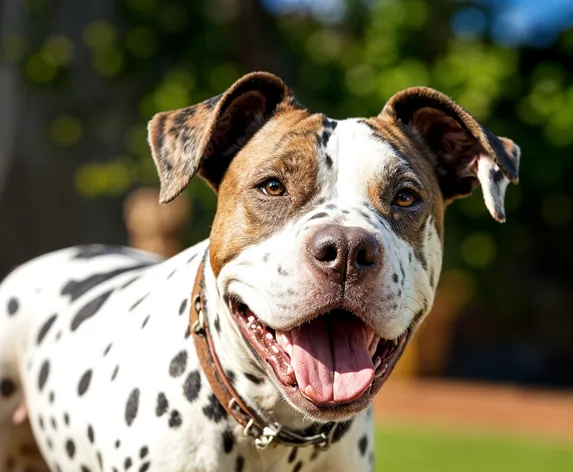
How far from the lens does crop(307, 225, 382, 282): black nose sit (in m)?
3.38

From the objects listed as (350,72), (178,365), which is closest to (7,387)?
(178,365)

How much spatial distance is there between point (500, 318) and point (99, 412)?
12294mm

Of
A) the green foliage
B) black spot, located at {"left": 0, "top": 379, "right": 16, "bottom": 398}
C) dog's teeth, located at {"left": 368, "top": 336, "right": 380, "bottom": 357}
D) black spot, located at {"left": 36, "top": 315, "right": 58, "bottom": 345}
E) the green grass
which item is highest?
dog's teeth, located at {"left": 368, "top": 336, "right": 380, "bottom": 357}

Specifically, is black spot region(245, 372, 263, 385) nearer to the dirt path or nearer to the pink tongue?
the pink tongue

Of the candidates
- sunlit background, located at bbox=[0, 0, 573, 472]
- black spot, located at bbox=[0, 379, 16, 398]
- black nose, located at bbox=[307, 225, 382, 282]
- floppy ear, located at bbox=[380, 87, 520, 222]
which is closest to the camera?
black nose, located at bbox=[307, 225, 382, 282]

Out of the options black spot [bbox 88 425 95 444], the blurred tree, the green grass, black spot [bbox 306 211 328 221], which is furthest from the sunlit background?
black spot [bbox 306 211 328 221]

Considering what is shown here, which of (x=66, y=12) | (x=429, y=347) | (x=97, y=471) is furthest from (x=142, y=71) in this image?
(x=97, y=471)

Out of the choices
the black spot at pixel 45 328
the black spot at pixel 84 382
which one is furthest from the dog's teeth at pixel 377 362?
the black spot at pixel 45 328

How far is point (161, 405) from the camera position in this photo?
12.8 ft

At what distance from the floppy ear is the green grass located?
4941 mm

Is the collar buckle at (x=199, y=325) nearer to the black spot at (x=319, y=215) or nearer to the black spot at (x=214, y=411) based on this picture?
the black spot at (x=214, y=411)

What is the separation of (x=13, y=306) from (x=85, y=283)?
37cm

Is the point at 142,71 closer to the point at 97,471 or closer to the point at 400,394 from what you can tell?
the point at 400,394

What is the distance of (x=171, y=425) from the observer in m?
3.86
